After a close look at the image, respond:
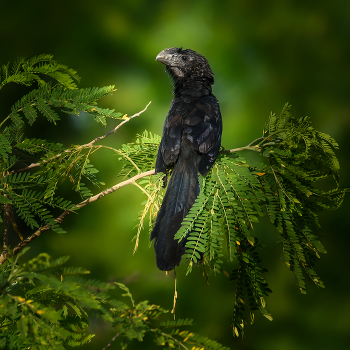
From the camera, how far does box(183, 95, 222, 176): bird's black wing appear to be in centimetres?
146

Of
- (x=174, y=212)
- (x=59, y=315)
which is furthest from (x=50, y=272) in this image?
(x=174, y=212)

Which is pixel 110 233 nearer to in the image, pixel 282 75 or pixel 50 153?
pixel 50 153

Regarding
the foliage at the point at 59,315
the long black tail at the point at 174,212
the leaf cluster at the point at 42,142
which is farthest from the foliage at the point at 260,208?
the leaf cluster at the point at 42,142

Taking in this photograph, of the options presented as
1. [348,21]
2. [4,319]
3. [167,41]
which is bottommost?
[4,319]

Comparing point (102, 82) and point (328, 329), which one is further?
point (102, 82)

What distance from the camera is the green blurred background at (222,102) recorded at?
3250 mm

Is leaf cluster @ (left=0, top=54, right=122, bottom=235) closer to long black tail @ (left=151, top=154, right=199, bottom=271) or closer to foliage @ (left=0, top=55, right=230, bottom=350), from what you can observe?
foliage @ (left=0, top=55, right=230, bottom=350)

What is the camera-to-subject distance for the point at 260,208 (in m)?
1.13

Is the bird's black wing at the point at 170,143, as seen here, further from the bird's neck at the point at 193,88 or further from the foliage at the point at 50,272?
the bird's neck at the point at 193,88

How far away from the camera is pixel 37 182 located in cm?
113

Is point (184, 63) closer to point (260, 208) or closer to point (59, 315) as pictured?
point (260, 208)

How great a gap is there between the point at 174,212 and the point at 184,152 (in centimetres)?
44

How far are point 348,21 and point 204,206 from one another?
4.17 metres

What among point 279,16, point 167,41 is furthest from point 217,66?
point 279,16
